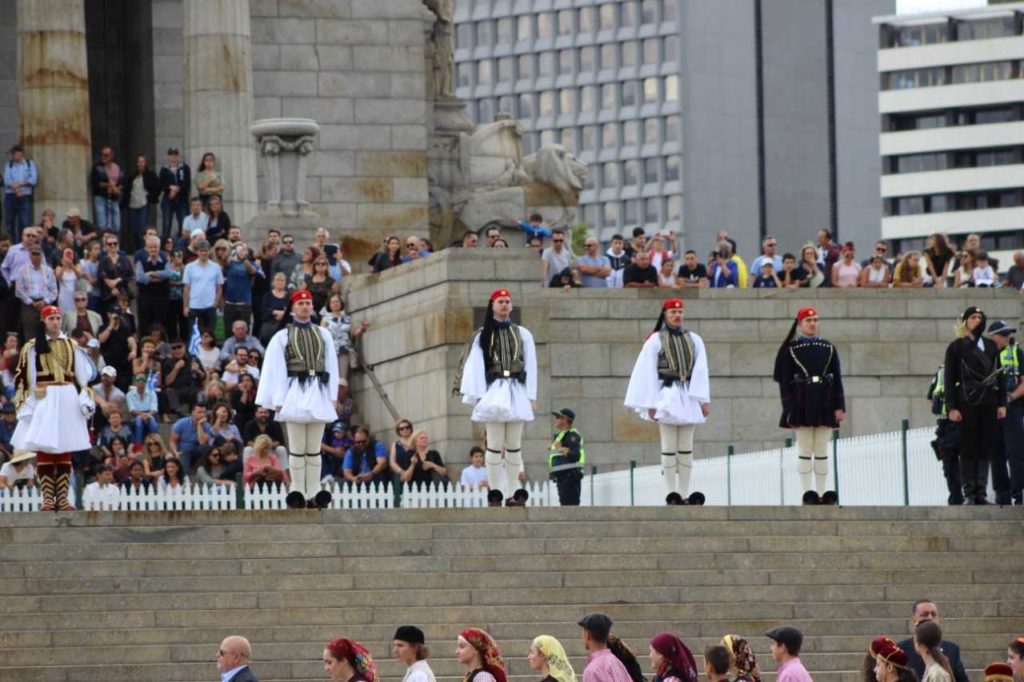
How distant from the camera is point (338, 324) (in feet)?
127

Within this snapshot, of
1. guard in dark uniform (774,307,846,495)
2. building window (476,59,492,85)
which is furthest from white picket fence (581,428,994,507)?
building window (476,59,492,85)

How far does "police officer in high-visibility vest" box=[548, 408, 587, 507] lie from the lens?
33144 millimetres

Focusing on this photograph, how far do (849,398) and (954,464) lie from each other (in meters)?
7.74

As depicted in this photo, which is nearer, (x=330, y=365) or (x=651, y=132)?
(x=330, y=365)

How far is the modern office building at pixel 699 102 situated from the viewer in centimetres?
12300

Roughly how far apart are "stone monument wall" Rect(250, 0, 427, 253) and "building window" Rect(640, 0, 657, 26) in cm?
7921

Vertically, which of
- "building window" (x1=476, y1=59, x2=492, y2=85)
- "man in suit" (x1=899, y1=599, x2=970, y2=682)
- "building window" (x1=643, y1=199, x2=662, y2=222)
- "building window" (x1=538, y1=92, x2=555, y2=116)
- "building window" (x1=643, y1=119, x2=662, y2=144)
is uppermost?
"building window" (x1=476, y1=59, x2=492, y2=85)

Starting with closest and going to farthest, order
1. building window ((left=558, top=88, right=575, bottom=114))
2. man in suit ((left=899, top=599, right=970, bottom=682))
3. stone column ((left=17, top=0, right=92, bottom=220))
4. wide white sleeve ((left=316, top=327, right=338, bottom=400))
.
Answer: man in suit ((left=899, top=599, right=970, bottom=682))
wide white sleeve ((left=316, top=327, right=338, bottom=400))
stone column ((left=17, top=0, right=92, bottom=220))
building window ((left=558, top=88, right=575, bottom=114))

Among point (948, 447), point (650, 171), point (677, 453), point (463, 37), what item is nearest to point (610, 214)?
point (650, 171)

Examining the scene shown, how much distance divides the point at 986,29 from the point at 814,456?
99050mm

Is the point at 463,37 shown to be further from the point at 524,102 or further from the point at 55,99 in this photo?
the point at 55,99

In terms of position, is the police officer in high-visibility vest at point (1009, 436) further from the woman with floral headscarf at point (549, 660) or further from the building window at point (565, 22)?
the building window at point (565, 22)

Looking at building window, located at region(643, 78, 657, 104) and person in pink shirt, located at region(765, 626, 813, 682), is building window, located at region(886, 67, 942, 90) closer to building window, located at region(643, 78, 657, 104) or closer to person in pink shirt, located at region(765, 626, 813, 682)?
building window, located at region(643, 78, 657, 104)

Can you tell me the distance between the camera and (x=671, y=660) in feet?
64.7
